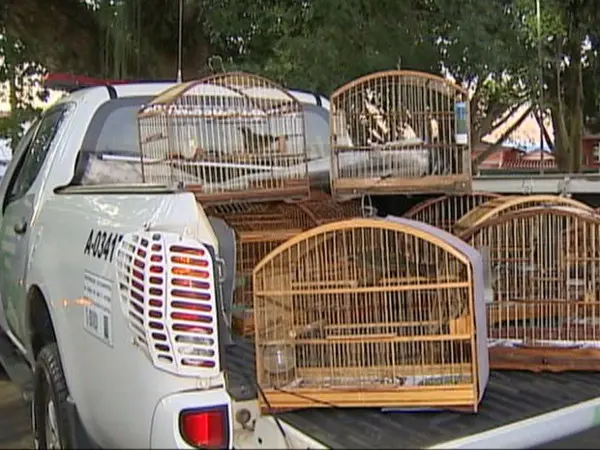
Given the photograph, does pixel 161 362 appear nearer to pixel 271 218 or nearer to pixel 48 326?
pixel 48 326

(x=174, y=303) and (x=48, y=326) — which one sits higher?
(x=174, y=303)

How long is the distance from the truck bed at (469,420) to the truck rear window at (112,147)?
1343mm

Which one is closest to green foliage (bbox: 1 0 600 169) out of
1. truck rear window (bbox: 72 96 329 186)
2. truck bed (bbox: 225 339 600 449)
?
truck rear window (bbox: 72 96 329 186)

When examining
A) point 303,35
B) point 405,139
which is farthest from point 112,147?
point 303,35

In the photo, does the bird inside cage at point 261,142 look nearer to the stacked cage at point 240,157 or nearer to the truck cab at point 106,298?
the stacked cage at point 240,157

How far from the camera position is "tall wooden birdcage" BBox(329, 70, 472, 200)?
3.99 meters

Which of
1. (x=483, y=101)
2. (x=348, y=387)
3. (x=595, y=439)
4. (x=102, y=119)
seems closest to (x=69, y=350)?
(x=348, y=387)

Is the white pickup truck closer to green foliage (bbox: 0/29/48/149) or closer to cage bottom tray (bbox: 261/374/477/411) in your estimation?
cage bottom tray (bbox: 261/374/477/411)

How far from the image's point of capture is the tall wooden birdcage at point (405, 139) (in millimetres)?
3994

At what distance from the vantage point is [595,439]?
2.89 metres

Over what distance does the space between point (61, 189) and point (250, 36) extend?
200 inches

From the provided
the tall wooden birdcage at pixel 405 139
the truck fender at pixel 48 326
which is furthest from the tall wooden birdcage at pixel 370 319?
the tall wooden birdcage at pixel 405 139

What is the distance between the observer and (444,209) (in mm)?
4391

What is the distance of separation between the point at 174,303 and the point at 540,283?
6.59 feet
